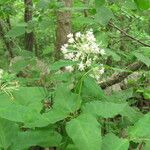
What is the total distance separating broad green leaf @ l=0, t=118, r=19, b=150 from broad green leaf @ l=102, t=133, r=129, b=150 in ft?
1.26

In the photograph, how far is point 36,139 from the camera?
1811mm

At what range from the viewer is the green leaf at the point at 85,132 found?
5.15ft

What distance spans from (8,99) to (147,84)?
1671mm

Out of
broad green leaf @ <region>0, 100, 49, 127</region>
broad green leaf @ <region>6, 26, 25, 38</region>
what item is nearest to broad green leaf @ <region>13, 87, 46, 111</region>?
broad green leaf @ <region>0, 100, 49, 127</region>

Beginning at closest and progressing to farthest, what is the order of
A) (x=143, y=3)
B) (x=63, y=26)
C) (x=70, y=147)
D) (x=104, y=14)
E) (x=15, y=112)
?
1. (x=15, y=112)
2. (x=143, y=3)
3. (x=70, y=147)
4. (x=104, y=14)
5. (x=63, y=26)

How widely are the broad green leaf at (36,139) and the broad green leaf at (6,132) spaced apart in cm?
7

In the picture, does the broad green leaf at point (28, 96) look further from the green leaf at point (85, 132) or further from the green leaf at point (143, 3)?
the green leaf at point (143, 3)

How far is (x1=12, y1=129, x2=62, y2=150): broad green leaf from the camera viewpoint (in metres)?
1.79

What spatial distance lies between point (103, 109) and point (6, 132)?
44 centimetres

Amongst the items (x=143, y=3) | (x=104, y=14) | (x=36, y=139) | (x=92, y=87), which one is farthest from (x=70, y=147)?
(x=104, y=14)

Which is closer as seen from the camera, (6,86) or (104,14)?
(6,86)

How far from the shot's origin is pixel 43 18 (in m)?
3.66

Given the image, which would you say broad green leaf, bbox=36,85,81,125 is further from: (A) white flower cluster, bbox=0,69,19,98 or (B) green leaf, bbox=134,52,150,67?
(B) green leaf, bbox=134,52,150,67

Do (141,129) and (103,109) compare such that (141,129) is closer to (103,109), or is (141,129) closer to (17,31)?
(103,109)
